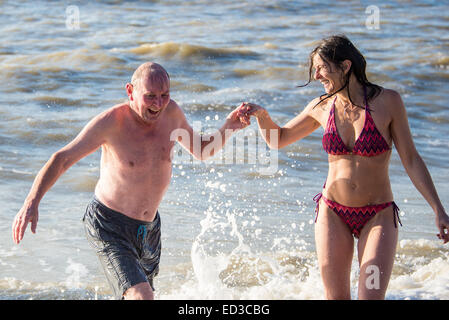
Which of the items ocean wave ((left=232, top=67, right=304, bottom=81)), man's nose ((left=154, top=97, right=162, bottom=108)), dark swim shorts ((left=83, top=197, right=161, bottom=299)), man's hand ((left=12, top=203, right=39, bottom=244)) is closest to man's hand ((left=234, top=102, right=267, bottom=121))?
man's nose ((left=154, top=97, right=162, bottom=108))

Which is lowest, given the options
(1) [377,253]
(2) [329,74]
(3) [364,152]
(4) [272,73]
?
(4) [272,73]

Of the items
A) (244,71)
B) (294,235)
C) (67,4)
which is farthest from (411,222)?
(67,4)

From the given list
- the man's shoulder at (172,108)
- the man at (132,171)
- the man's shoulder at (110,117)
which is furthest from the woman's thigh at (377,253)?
the man's shoulder at (110,117)

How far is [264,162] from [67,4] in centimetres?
1149

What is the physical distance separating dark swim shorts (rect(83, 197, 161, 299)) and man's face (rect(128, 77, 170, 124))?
62cm

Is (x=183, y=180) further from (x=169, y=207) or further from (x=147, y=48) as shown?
(x=147, y=48)

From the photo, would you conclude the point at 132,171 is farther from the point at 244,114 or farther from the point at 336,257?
the point at 336,257

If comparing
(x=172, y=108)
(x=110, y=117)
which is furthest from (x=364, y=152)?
(x=110, y=117)

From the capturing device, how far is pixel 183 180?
27.0ft

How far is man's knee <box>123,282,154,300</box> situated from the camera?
3861 mm

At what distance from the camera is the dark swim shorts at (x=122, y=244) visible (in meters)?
3.99

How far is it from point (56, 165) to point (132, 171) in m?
0.52

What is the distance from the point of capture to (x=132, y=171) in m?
4.28

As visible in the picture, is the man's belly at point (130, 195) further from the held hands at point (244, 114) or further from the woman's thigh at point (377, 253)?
→ the woman's thigh at point (377, 253)
